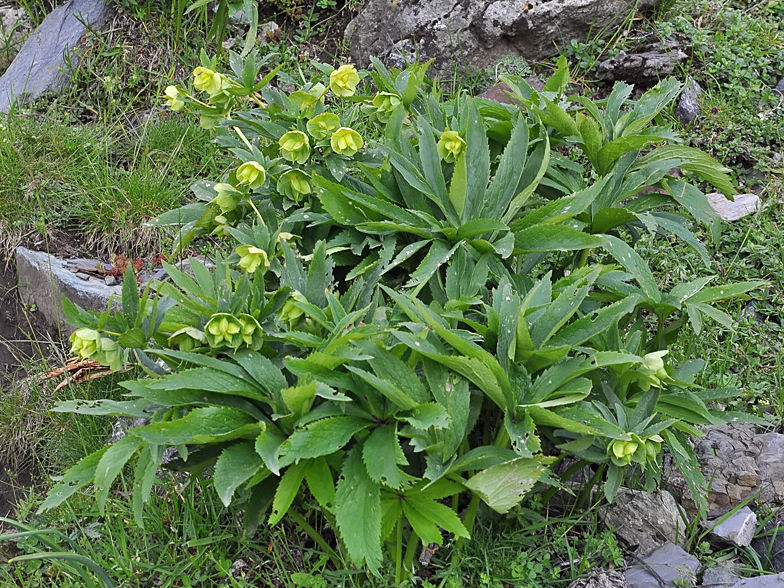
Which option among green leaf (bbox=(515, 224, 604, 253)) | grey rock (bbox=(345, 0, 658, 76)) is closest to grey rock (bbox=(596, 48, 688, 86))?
grey rock (bbox=(345, 0, 658, 76))

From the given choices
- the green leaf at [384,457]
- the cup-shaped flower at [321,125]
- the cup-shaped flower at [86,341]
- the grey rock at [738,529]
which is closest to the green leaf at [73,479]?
the cup-shaped flower at [86,341]

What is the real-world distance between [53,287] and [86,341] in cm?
161

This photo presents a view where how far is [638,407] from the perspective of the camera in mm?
1975

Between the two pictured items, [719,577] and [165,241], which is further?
[165,241]

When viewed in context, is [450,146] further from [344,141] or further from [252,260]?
[252,260]

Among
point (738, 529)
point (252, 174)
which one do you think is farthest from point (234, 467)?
point (738, 529)

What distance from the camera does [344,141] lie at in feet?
7.38

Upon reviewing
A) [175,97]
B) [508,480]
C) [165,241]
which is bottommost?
[508,480]

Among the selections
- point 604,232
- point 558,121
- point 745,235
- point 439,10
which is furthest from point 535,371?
point 439,10

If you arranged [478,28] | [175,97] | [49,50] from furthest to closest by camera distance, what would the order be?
[49,50], [478,28], [175,97]

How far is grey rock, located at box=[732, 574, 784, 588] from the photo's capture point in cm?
198

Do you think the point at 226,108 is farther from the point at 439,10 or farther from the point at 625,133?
the point at 439,10

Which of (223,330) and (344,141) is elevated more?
(344,141)

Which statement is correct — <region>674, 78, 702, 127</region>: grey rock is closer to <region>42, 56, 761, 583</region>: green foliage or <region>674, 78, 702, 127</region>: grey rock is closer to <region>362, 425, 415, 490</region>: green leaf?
<region>42, 56, 761, 583</region>: green foliage
